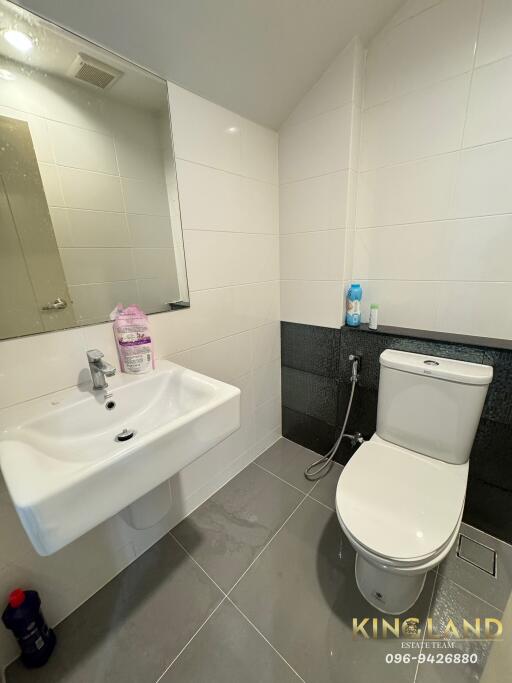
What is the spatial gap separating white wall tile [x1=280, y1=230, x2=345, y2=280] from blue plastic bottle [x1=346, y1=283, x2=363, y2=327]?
0.10 meters

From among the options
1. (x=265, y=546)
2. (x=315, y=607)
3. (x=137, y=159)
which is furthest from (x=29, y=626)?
(x=137, y=159)

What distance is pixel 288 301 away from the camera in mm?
1672

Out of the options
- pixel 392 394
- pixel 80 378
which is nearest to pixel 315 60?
pixel 392 394

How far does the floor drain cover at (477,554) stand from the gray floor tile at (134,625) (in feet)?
3.49

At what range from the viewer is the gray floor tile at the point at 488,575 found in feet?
3.49

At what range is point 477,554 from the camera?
1206mm

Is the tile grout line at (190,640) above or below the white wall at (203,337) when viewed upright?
below

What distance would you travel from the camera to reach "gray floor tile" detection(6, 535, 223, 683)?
91 cm

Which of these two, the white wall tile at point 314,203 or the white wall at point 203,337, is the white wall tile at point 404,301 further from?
the white wall at point 203,337

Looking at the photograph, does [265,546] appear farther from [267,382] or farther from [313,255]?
[313,255]

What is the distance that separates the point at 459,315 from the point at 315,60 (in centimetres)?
125

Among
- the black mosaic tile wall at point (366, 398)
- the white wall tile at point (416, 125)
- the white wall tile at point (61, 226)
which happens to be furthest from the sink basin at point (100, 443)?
the white wall tile at point (416, 125)

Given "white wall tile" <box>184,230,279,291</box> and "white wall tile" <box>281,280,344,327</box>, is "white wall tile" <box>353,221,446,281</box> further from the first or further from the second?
"white wall tile" <box>184,230,279,291</box>

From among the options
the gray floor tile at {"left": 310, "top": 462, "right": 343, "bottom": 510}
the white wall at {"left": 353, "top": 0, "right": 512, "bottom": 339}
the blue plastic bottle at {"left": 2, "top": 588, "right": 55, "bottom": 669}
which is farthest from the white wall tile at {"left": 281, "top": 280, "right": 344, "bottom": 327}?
the blue plastic bottle at {"left": 2, "top": 588, "right": 55, "bottom": 669}
